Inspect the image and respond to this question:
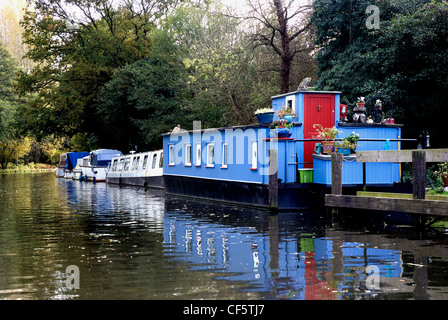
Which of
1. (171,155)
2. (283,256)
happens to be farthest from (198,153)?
(283,256)

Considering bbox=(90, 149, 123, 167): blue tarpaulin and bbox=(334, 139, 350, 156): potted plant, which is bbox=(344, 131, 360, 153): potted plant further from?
bbox=(90, 149, 123, 167): blue tarpaulin

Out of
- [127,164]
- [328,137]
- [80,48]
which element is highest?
[80,48]

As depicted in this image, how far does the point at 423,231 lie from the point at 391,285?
17.4 feet

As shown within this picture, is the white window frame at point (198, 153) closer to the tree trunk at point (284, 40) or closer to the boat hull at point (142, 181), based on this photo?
the tree trunk at point (284, 40)

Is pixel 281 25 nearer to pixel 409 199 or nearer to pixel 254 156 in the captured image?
pixel 254 156

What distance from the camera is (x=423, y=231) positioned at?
12.3 metres

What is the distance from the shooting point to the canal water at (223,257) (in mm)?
7316

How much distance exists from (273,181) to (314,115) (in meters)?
2.72

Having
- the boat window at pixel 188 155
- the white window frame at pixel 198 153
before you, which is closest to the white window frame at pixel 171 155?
the boat window at pixel 188 155

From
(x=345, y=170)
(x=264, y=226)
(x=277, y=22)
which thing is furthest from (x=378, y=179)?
(x=277, y=22)

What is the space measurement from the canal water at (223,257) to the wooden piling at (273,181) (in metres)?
0.68

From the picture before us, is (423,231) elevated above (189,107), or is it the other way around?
(189,107)

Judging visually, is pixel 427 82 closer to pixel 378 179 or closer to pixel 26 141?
pixel 378 179

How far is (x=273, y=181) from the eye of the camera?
57.0ft
